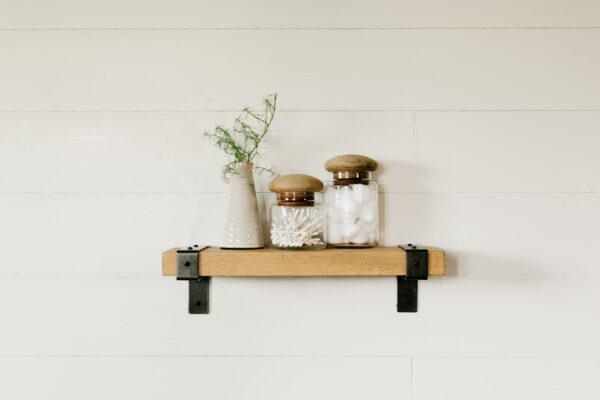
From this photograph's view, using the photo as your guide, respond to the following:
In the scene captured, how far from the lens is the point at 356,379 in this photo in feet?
2.71

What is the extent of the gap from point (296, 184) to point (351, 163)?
0.11 m

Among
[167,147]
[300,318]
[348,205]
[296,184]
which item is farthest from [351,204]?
[167,147]

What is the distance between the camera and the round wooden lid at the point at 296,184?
74 cm

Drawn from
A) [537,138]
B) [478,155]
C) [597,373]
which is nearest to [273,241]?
[478,155]

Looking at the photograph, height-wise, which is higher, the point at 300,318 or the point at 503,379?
the point at 300,318

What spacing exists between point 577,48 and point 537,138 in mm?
199

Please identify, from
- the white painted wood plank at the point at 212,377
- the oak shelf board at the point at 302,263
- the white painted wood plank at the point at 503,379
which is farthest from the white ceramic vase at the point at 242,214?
the white painted wood plank at the point at 503,379

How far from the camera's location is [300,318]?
829 millimetres

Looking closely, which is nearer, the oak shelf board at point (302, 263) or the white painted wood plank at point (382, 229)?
the oak shelf board at point (302, 263)

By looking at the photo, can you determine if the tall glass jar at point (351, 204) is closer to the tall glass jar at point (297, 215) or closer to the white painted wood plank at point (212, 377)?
the tall glass jar at point (297, 215)

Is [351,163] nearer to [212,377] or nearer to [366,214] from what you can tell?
[366,214]

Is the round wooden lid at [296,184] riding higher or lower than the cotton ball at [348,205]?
higher

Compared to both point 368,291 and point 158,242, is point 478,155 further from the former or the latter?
point 158,242

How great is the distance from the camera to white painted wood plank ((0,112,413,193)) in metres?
0.83
